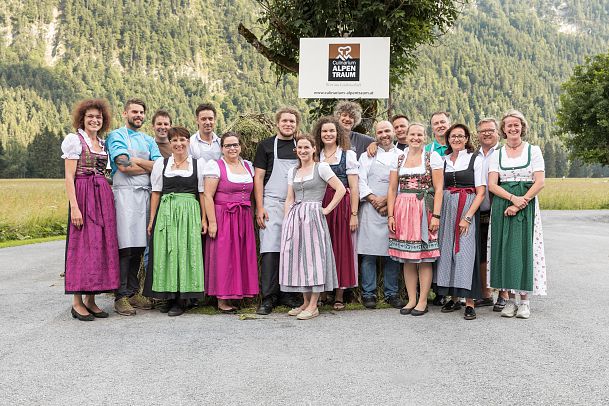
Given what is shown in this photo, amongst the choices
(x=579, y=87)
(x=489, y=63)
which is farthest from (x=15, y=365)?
(x=489, y=63)

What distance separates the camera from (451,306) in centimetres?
664

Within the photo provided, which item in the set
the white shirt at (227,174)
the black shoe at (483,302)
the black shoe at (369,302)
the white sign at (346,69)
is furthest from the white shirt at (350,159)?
the white sign at (346,69)

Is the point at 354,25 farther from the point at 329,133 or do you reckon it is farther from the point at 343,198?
the point at 343,198

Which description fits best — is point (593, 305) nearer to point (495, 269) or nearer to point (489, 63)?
point (495, 269)

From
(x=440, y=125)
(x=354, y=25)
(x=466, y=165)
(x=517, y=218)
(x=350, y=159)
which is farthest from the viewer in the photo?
(x=354, y=25)

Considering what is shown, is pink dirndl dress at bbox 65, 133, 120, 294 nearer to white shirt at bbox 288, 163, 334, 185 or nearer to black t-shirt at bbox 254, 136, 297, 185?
black t-shirt at bbox 254, 136, 297, 185

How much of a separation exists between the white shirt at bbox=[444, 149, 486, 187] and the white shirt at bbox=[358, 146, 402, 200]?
1.83ft

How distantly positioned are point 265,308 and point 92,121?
2.66 metres

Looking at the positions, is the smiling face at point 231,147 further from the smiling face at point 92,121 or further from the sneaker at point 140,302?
the sneaker at point 140,302

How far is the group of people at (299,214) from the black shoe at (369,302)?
2 centimetres

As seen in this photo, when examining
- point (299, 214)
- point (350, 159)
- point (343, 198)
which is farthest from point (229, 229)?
point (350, 159)

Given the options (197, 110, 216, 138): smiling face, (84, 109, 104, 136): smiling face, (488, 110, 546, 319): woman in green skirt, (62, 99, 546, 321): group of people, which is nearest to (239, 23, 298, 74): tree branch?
(197, 110, 216, 138): smiling face

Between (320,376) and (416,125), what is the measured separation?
3.08 metres

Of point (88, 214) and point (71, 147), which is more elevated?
point (71, 147)
